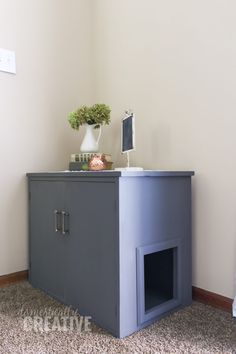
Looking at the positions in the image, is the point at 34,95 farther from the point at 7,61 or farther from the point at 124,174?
the point at 124,174

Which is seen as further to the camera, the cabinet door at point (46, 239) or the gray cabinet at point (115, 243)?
the cabinet door at point (46, 239)

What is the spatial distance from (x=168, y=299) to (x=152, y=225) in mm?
392

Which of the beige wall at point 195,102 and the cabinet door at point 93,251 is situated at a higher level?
the beige wall at point 195,102

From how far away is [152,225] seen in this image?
1249 millimetres

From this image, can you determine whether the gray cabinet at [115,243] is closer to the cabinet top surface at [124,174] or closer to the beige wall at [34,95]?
the cabinet top surface at [124,174]

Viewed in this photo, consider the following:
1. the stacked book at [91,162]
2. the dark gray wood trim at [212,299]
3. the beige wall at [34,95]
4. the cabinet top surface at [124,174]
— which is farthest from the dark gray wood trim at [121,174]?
the dark gray wood trim at [212,299]

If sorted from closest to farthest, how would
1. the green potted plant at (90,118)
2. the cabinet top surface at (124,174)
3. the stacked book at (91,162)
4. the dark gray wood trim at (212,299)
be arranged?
the cabinet top surface at (124,174)
the dark gray wood trim at (212,299)
the stacked book at (91,162)
the green potted plant at (90,118)

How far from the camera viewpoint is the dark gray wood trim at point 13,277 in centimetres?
165

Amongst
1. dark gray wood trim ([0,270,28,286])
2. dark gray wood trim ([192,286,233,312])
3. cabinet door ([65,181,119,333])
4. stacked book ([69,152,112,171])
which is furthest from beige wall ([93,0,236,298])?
dark gray wood trim ([0,270,28,286])

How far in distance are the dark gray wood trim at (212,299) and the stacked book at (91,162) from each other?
0.76m

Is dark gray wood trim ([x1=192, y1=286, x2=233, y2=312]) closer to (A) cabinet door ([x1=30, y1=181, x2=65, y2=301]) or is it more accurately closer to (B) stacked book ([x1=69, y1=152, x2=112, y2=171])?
(A) cabinet door ([x1=30, y1=181, x2=65, y2=301])

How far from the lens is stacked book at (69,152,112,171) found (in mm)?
1436

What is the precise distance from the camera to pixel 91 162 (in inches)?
56.8

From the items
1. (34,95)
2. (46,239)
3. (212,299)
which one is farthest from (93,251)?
(34,95)
